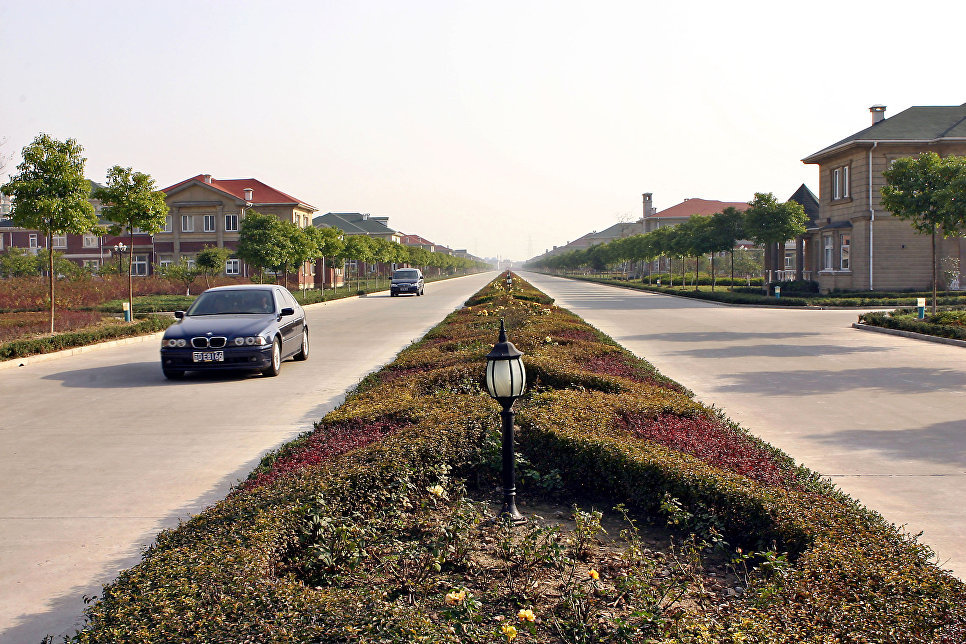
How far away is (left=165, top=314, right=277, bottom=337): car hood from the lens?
12133 millimetres

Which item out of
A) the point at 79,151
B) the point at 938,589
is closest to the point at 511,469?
the point at 938,589

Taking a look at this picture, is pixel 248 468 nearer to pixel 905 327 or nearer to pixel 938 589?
pixel 938 589

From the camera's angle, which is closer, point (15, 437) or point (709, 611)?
point (709, 611)

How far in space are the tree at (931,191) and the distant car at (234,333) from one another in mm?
15775

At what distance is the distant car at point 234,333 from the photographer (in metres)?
12.0

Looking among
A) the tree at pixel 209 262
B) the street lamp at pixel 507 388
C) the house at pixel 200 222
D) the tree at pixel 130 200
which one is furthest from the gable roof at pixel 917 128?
the house at pixel 200 222

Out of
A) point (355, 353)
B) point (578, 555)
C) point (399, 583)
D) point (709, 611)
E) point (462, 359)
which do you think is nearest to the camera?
point (709, 611)

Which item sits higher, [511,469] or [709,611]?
[511,469]

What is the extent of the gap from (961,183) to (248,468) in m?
18.9

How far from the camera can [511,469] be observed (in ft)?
15.7

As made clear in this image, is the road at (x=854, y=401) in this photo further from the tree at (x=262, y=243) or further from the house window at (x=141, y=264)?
the house window at (x=141, y=264)

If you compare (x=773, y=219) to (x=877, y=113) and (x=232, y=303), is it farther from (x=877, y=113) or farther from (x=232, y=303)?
(x=232, y=303)

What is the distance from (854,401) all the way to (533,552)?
7210 millimetres

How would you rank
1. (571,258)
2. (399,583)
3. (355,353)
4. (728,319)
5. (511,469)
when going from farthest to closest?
(571,258)
(728,319)
(355,353)
(511,469)
(399,583)
